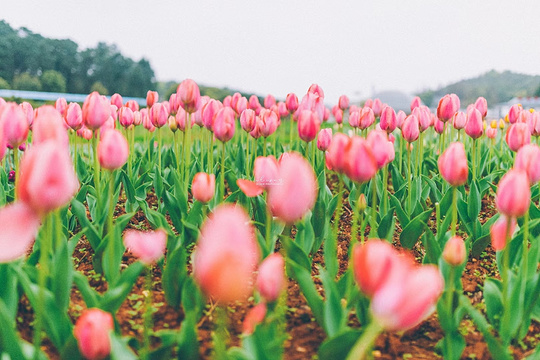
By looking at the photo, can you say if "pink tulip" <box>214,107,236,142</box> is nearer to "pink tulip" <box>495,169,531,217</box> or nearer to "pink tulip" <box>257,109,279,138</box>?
"pink tulip" <box>257,109,279,138</box>

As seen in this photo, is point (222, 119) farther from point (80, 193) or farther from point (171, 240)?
point (80, 193)

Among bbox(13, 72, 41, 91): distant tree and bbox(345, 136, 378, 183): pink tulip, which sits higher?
bbox(13, 72, 41, 91): distant tree

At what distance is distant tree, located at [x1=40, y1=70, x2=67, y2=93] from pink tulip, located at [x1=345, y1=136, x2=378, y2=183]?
38934mm

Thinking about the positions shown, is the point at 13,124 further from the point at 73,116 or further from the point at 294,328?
the point at 294,328

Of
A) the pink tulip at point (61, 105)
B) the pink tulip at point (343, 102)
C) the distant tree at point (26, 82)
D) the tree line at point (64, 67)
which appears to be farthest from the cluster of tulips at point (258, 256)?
the distant tree at point (26, 82)

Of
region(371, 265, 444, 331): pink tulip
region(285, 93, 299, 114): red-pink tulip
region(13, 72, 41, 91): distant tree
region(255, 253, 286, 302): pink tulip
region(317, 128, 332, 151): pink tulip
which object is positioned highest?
region(13, 72, 41, 91): distant tree

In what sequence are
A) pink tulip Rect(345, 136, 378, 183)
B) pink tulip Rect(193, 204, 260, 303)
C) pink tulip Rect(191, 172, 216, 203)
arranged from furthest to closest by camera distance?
1. pink tulip Rect(191, 172, 216, 203)
2. pink tulip Rect(345, 136, 378, 183)
3. pink tulip Rect(193, 204, 260, 303)

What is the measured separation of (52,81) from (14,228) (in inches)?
1548

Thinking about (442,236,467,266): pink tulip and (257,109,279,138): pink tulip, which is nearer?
(442,236,467,266): pink tulip

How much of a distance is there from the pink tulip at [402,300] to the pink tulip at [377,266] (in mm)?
13

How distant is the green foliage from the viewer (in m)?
78.7

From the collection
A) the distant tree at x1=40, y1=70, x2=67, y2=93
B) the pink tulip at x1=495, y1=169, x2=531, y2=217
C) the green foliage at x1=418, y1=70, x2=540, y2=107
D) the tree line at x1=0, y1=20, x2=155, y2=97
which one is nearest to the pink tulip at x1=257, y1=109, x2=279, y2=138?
the pink tulip at x1=495, y1=169, x2=531, y2=217

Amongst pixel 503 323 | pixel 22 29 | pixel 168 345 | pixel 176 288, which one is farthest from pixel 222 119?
pixel 22 29

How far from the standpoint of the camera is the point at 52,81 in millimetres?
36594
